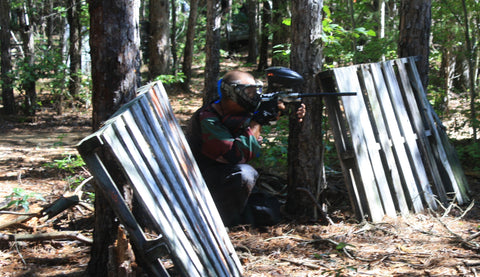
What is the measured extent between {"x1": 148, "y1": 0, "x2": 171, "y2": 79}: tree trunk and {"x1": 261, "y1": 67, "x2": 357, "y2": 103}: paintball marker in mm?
9789

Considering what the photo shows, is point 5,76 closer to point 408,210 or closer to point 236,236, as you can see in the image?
point 236,236

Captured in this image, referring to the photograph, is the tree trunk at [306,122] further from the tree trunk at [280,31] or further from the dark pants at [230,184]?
the tree trunk at [280,31]

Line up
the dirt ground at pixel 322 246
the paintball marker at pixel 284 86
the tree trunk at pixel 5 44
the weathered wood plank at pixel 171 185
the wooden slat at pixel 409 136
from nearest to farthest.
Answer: the weathered wood plank at pixel 171 185
the dirt ground at pixel 322 246
the paintball marker at pixel 284 86
the wooden slat at pixel 409 136
the tree trunk at pixel 5 44

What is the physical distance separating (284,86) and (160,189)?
2052mm

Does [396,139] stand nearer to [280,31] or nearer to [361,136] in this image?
[361,136]

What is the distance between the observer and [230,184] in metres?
4.21

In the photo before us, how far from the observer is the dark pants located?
420 cm

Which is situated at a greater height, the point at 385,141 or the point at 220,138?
the point at 220,138

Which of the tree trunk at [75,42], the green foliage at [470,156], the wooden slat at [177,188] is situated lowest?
the green foliage at [470,156]

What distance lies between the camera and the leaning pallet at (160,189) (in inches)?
90.1

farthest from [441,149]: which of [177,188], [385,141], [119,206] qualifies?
[119,206]

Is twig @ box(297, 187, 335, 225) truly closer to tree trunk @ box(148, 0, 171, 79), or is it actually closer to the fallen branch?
the fallen branch

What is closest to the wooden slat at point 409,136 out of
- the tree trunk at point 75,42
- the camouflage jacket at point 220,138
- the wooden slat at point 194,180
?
the camouflage jacket at point 220,138

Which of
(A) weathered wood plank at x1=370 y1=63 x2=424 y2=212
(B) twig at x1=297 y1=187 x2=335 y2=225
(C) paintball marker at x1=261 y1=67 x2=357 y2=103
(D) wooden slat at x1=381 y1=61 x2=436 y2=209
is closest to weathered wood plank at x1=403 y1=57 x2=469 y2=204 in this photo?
(D) wooden slat at x1=381 y1=61 x2=436 y2=209
